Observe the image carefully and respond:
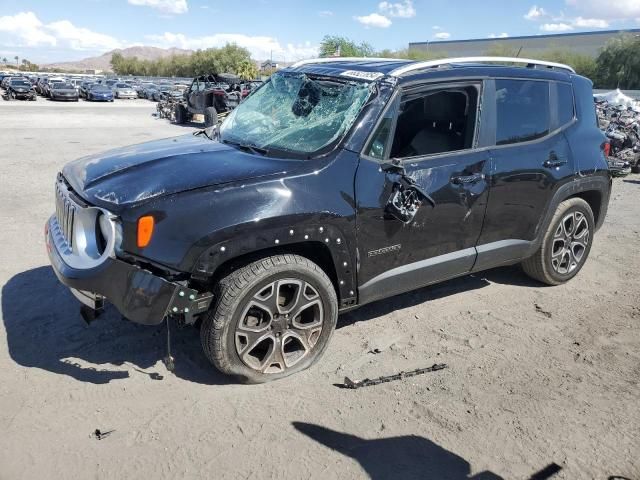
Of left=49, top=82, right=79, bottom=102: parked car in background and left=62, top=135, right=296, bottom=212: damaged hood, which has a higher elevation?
left=62, top=135, right=296, bottom=212: damaged hood

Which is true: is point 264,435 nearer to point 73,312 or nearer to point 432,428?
point 432,428

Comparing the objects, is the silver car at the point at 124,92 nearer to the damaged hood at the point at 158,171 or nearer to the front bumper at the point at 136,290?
the damaged hood at the point at 158,171

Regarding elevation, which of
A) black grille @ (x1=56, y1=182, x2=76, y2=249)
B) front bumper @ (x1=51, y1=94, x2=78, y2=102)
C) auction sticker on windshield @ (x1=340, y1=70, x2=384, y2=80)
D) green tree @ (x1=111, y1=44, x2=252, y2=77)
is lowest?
front bumper @ (x1=51, y1=94, x2=78, y2=102)

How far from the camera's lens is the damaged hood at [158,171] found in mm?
3059

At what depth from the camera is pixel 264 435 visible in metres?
2.94

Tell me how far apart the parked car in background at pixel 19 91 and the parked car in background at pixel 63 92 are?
1333mm

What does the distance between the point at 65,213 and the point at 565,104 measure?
4130 millimetres

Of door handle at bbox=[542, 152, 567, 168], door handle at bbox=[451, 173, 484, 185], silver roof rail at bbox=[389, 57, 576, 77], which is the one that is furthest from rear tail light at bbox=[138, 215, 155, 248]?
door handle at bbox=[542, 152, 567, 168]

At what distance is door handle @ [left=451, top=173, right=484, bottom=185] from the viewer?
3866 mm

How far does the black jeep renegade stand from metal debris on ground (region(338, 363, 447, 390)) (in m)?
0.32

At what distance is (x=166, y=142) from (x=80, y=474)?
2.46 meters

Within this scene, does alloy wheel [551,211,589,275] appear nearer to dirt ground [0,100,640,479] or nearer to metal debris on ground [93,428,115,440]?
dirt ground [0,100,640,479]

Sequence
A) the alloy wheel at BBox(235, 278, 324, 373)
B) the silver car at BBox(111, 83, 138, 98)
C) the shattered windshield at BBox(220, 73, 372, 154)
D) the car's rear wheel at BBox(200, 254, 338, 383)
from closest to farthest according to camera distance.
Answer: the car's rear wheel at BBox(200, 254, 338, 383), the alloy wheel at BBox(235, 278, 324, 373), the shattered windshield at BBox(220, 73, 372, 154), the silver car at BBox(111, 83, 138, 98)

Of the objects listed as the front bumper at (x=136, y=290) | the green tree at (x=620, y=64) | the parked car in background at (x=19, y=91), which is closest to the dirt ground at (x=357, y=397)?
the front bumper at (x=136, y=290)
